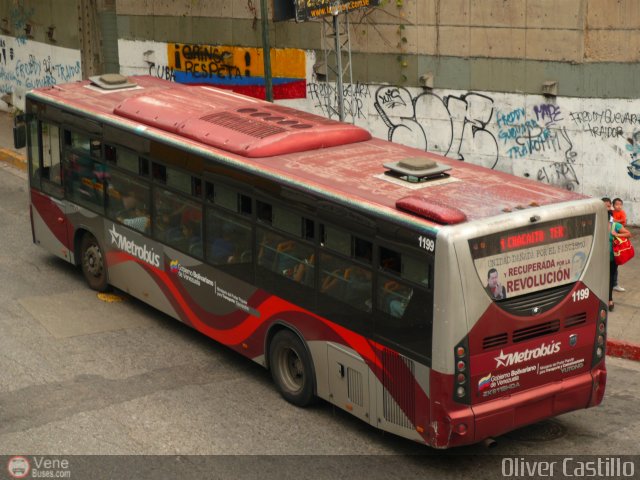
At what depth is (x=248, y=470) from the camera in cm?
1099

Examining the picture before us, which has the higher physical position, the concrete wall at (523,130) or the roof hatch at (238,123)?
the roof hatch at (238,123)

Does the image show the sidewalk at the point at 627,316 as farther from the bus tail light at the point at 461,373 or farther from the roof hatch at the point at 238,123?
the bus tail light at the point at 461,373

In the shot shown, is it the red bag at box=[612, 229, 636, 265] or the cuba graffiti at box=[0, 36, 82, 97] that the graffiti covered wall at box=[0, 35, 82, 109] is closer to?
the cuba graffiti at box=[0, 36, 82, 97]

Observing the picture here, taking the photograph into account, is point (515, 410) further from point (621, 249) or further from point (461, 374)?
point (621, 249)

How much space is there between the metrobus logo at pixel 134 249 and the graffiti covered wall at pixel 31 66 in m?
12.6

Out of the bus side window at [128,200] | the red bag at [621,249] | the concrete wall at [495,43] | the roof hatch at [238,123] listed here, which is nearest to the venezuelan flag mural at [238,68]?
the concrete wall at [495,43]

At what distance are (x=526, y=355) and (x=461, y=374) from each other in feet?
2.46

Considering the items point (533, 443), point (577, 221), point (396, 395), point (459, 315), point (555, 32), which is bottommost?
point (533, 443)

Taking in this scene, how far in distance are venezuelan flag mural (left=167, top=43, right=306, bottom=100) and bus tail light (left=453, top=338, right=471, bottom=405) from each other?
1288 cm

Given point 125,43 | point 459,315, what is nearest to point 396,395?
point 459,315

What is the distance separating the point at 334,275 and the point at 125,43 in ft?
52.7

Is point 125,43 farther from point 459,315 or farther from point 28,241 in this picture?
point 459,315

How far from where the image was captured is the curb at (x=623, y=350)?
555 inches

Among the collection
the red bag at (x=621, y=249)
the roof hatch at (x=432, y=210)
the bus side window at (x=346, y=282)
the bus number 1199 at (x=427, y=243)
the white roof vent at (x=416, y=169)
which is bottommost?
the red bag at (x=621, y=249)
